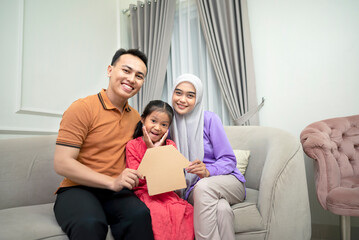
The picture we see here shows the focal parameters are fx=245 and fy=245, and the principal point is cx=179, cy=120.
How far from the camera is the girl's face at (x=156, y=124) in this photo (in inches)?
59.1

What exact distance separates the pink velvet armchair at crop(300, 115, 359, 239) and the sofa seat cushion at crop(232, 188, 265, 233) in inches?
21.6

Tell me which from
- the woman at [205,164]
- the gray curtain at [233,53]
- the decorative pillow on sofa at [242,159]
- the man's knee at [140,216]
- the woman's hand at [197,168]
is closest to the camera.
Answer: the man's knee at [140,216]

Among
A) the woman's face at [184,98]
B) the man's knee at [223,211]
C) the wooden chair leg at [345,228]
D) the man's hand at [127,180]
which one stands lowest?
the wooden chair leg at [345,228]

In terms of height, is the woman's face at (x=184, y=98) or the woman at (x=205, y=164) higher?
the woman's face at (x=184, y=98)

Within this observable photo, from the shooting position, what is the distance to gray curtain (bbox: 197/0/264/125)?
265 cm

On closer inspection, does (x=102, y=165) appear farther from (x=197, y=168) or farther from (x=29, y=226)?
(x=197, y=168)

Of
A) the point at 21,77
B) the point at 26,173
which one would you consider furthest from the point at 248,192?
the point at 21,77

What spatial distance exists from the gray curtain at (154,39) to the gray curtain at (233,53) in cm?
52

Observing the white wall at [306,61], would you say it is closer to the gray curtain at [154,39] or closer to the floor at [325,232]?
the floor at [325,232]

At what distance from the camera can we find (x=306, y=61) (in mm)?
2486

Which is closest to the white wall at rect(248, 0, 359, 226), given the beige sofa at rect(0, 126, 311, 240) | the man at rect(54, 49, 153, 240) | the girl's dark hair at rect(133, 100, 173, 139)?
the beige sofa at rect(0, 126, 311, 240)

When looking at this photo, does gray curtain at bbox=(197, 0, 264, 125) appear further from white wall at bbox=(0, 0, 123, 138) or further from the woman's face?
white wall at bbox=(0, 0, 123, 138)

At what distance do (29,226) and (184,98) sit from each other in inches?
42.9

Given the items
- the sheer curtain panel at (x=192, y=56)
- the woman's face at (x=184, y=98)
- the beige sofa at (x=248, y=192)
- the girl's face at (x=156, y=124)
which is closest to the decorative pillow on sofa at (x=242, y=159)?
the beige sofa at (x=248, y=192)
